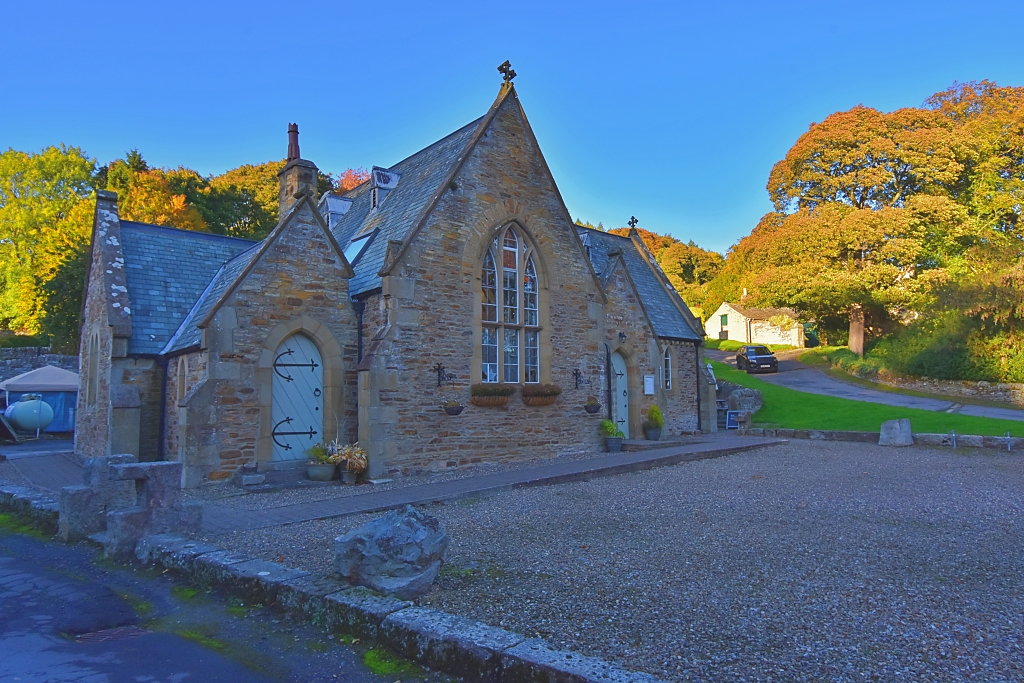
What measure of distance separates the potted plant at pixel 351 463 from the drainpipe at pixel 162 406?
4412mm

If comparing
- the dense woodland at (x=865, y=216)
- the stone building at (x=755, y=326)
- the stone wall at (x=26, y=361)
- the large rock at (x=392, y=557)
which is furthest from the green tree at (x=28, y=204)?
the stone building at (x=755, y=326)

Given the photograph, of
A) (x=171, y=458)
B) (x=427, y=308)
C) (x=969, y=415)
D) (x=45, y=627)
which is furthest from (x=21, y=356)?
Result: (x=969, y=415)

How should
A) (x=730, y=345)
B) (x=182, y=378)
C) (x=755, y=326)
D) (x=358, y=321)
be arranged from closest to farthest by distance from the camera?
(x=182, y=378)
(x=358, y=321)
(x=730, y=345)
(x=755, y=326)

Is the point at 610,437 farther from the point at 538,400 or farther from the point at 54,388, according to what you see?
the point at 54,388

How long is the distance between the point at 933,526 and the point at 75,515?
37.5 feet

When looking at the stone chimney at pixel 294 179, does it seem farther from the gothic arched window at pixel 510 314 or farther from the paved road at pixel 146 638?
the paved road at pixel 146 638

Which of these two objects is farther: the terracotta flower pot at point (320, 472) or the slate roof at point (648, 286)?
the slate roof at point (648, 286)

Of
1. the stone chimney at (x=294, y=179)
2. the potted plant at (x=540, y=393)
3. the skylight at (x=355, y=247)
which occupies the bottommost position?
the potted plant at (x=540, y=393)

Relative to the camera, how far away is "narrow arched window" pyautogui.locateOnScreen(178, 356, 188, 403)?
44.0 ft

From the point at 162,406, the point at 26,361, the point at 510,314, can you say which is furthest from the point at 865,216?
the point at 26,361

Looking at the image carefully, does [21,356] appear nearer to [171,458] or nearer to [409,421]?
[171,458]

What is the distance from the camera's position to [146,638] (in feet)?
17.4

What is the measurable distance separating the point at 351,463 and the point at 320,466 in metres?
0.65

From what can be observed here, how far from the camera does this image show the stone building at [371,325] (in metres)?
13.2
